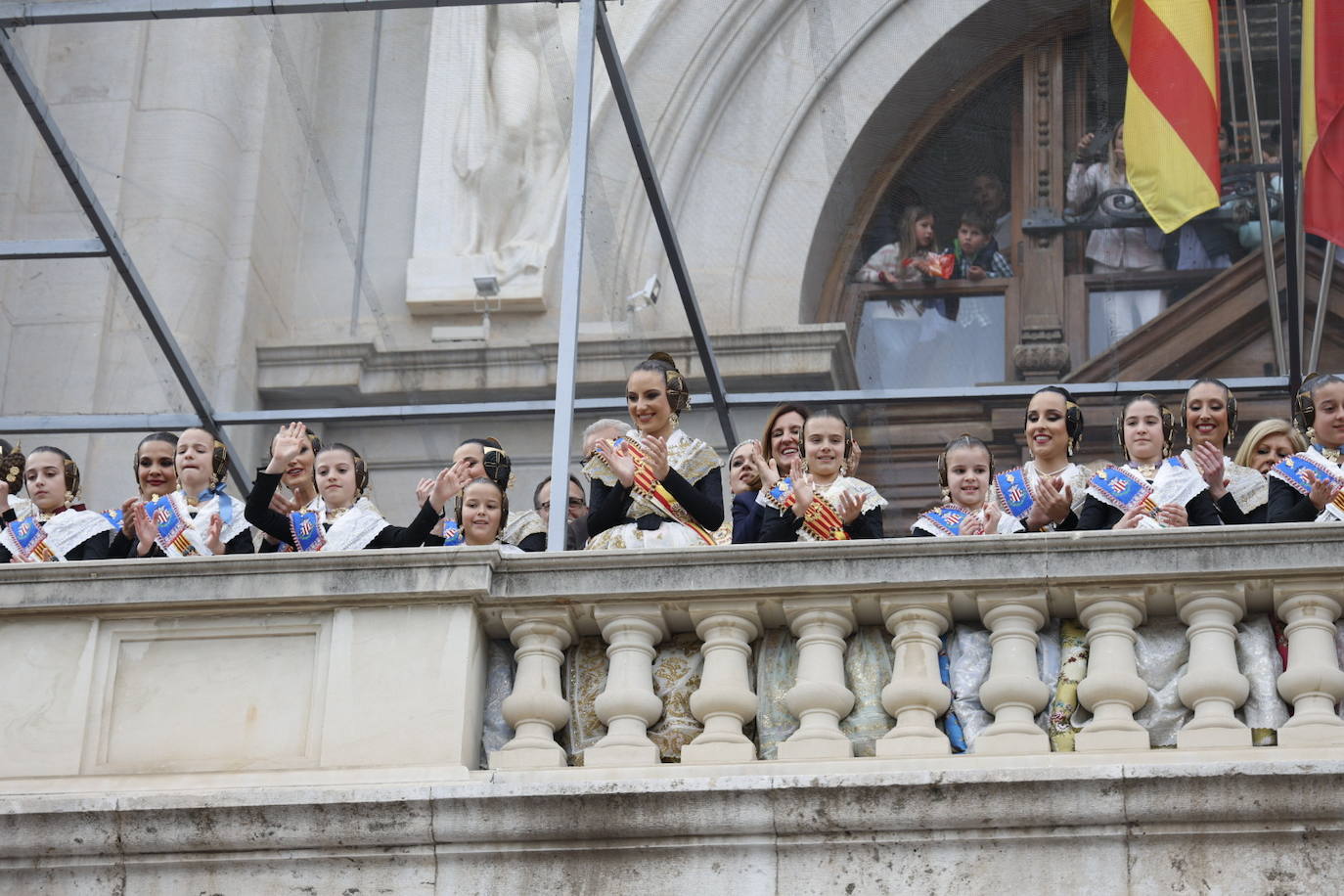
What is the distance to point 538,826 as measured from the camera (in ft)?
23.2

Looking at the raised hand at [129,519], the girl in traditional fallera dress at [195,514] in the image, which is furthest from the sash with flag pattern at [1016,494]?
the raised hand at [129,519]

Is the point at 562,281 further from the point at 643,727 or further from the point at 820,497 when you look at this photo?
the point at 643,727

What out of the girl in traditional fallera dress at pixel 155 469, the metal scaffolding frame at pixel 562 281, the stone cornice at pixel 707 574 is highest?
the metal scaffolding frame at pixel 562 281

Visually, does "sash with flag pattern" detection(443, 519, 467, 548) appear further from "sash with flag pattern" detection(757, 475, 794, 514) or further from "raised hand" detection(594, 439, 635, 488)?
"sash with flag pattern" detection(757, 475, 794, 514)

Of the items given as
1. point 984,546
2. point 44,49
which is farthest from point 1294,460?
point 44,49

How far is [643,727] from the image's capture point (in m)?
7.49

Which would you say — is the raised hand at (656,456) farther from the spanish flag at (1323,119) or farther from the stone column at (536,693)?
the spanish flag at (1323,119)

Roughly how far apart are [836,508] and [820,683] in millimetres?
945

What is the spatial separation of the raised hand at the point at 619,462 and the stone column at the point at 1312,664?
6.99ft

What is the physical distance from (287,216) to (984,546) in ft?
24.7

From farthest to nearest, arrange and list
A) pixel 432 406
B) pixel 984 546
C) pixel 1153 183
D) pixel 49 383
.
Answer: pixel 49 383 < pixel 432 406 < pixel 1153 183 < pixel 984 546

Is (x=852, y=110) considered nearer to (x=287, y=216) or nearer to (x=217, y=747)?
(x=287, y=216)

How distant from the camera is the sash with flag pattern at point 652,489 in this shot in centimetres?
825

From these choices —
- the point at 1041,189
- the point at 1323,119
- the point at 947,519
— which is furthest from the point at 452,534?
the point at 1041,189
